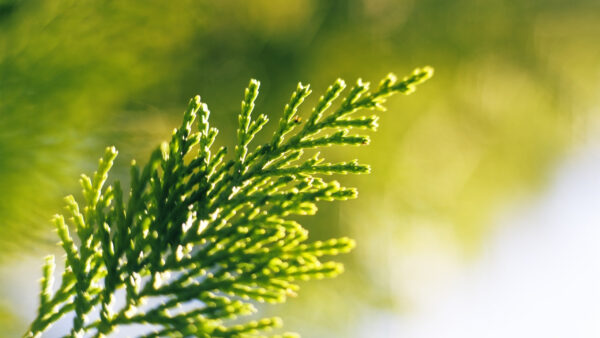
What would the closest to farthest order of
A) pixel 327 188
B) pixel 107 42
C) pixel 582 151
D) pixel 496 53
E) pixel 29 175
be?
pixel 327 188 → pixel 29 175 → pixel 107 42 → pixel 496 53 → pixel 582 151

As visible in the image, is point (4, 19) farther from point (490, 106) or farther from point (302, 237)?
point (490, 106)

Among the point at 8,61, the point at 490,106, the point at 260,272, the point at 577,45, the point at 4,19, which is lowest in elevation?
the point at 260,272

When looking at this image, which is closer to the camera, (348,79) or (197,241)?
(197,241)

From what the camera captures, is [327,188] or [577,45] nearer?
[327,188]

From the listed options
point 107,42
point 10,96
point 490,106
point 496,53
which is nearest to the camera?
point 10,96

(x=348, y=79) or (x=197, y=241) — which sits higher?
(x=348, y=79)

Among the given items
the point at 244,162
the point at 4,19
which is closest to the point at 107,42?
the point at 4,19

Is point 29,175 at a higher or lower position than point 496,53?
lower
